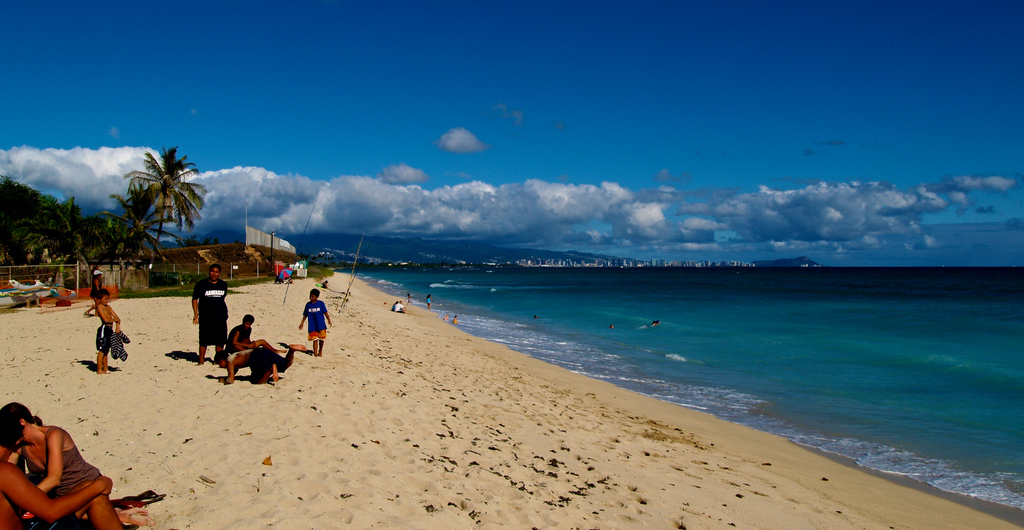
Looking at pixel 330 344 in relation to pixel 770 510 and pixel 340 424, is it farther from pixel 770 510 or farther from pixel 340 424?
pixel 770 510

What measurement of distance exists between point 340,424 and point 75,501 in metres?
2.99

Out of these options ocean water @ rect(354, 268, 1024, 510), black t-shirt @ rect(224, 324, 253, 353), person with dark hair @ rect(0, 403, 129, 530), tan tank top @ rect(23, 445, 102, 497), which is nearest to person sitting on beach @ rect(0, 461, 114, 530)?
person with dark hair @ rect(0, 403, 129, 530)

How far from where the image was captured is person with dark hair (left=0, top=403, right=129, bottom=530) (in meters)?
3.12

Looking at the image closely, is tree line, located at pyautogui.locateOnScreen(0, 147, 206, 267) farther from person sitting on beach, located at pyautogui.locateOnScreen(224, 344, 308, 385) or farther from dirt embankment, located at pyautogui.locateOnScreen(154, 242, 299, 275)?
person sitting on beach, located at pyautogui.locateOnScreen(224, 344, 308, 385)

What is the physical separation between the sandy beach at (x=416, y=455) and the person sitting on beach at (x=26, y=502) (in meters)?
0.68

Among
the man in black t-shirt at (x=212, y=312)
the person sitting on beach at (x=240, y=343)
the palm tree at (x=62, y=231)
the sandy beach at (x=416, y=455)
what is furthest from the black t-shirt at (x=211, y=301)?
the palm tree at (x=62, y=231)

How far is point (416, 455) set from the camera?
17.6ft

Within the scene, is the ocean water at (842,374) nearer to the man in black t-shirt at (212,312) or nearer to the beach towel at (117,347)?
the man in black t-shirt at (212,312)

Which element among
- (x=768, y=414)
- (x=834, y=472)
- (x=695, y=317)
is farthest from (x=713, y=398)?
(x=695, y=317)

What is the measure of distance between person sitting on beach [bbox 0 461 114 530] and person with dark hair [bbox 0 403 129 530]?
39 millimetres

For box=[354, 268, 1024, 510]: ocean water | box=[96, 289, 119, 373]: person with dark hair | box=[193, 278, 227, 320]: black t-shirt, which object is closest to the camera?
box=[96, 289, 119, 373]: person with dark hair

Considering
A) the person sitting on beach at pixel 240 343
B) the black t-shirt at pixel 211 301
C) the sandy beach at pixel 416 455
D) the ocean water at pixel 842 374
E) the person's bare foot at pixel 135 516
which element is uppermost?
the black t-shirt at pixel 211 301

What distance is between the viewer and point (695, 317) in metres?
30.3

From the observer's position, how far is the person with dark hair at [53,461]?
10.2ft
